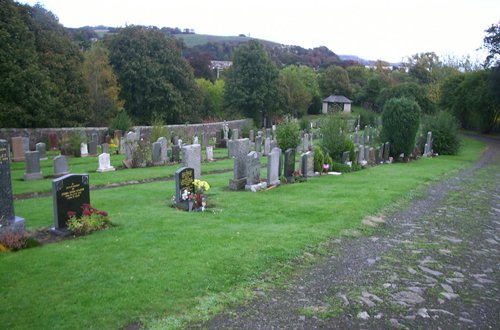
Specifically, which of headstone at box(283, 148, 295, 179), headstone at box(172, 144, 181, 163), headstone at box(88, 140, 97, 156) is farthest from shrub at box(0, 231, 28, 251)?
headstone at box(88, 140, 97, 156)

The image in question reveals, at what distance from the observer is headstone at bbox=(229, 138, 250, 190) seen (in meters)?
14.7

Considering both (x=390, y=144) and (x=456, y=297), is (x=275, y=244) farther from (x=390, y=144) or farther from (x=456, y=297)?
(x=390, y=144)

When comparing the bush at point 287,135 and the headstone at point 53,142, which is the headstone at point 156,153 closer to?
the bush at point 287,135

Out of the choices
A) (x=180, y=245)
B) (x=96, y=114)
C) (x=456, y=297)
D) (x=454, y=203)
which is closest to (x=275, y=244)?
(x=180, y=245)

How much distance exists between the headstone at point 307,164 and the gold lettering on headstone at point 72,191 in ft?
32.3

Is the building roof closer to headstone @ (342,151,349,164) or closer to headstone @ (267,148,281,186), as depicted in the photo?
headstone @ (342,151,349,164)

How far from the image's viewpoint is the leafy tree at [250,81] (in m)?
50.1

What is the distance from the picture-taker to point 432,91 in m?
69.3

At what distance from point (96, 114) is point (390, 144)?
25.3m

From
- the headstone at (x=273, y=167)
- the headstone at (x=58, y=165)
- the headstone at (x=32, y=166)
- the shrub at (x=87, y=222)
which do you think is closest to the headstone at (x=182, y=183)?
the shrub at (x=87, y=222)

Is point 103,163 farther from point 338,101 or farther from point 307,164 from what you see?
point 338,101

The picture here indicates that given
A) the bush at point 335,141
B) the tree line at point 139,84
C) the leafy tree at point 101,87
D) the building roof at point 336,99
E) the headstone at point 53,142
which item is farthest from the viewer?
the building roof at point 336,99

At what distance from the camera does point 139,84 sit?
42906 millimetres

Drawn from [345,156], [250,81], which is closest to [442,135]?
[345,156]
